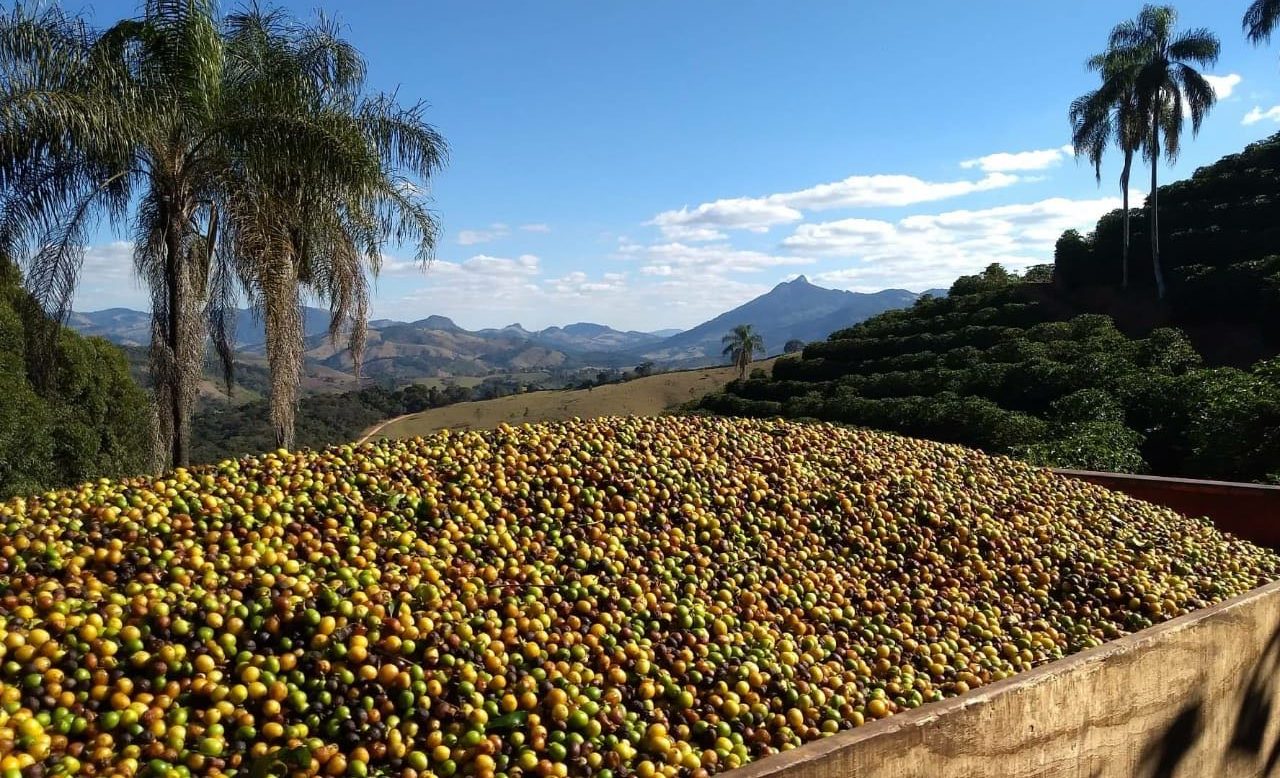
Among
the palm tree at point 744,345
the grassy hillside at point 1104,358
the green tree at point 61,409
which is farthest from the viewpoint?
the palm tree at point 744,345

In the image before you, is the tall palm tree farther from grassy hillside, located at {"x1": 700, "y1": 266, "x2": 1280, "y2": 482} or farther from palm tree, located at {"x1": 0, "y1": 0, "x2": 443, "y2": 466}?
palm tree, located at {"x1": 0, "y1": 0, "x2": 443, "y2": 466}

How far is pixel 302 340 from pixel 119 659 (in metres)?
7.47

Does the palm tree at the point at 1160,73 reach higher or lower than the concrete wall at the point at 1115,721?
higher

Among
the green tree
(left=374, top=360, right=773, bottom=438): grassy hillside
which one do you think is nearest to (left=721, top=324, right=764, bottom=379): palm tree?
(left=374, top=360, right=773, bottom=438): grassy hillside

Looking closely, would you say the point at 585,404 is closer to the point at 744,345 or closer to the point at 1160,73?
the point at 744,345

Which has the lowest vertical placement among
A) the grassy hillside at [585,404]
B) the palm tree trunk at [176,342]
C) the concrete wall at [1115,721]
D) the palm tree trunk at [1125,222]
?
the grassy hillside at [585,404]

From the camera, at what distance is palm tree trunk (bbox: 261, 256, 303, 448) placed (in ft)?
27.8

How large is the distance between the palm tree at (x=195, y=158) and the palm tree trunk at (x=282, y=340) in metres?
0.02

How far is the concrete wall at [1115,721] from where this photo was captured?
2.18m

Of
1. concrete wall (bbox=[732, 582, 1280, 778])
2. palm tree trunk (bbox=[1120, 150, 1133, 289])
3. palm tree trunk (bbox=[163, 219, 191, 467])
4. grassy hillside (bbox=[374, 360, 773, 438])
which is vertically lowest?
grassy hillside (bbox=[374, 360, 773, 438])

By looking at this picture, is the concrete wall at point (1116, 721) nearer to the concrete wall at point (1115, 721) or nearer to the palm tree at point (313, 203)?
the concrete wall at point (1115, 721)

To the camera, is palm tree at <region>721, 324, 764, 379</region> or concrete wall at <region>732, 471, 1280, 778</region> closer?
concrete wall at <region>732, 471, 1280, 778</region>

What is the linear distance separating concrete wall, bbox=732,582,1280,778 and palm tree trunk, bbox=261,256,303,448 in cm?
788

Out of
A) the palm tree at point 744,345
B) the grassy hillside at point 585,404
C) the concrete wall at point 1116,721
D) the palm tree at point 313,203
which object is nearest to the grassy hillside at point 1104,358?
the concrete wall at point 1116,721
